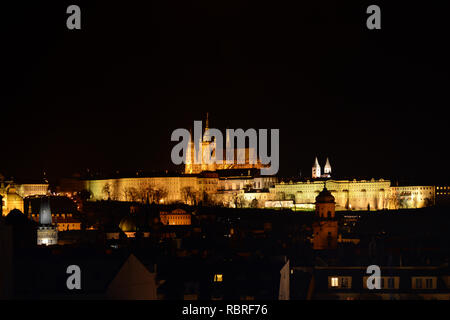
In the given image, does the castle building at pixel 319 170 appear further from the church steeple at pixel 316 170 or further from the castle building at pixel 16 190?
the castle building at pixel 16 190

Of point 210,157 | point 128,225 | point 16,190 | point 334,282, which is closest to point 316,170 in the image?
point 210,157

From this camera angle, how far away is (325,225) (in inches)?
1928

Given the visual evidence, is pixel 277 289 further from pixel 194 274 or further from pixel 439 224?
pixel 439 224

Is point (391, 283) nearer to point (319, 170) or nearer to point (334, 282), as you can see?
point (334, 282)

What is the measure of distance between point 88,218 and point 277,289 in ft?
191

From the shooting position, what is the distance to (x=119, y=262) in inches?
944

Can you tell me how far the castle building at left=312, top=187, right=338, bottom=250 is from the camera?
1842 inches

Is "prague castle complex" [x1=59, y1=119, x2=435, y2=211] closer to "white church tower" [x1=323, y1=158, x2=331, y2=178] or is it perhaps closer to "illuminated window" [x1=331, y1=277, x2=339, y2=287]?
"white church tower" [x1=323, y1=158, x2=331, y2=178]

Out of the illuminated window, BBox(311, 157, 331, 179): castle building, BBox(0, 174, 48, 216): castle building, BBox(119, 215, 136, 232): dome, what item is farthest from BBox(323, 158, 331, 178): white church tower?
the illuminated window

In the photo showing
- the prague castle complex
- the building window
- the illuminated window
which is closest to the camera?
the building window

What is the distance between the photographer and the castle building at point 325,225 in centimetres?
4678

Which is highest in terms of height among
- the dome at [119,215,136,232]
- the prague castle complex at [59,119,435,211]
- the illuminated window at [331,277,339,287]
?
the prague castle complex at [59,119,435,211]

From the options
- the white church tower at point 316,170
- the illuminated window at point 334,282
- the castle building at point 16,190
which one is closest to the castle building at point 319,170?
the white church tower at point 316,170
